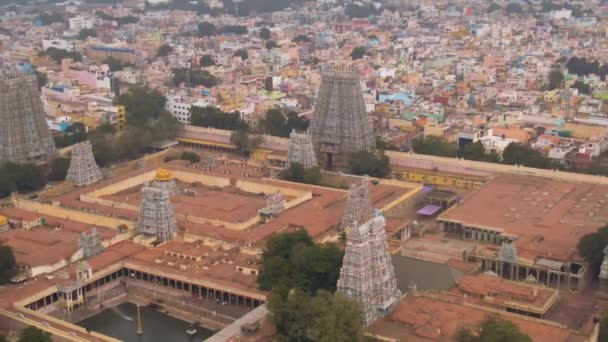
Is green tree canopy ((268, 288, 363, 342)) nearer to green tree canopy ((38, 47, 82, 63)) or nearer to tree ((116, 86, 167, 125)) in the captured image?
tree ((116, 86, 167, 125))

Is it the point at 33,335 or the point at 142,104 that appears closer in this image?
the point at 33,335

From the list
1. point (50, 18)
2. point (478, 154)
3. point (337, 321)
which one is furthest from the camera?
point (50, 18)

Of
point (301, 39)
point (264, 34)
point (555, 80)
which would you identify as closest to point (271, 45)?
point (301, 39)

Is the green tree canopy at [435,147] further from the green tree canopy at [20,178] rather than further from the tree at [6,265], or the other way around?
the tree at [6,265]

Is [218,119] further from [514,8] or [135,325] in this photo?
[514,8]

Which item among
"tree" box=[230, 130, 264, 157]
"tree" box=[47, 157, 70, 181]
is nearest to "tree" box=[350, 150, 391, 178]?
"tree" box=[230, 130, 264, 157]
